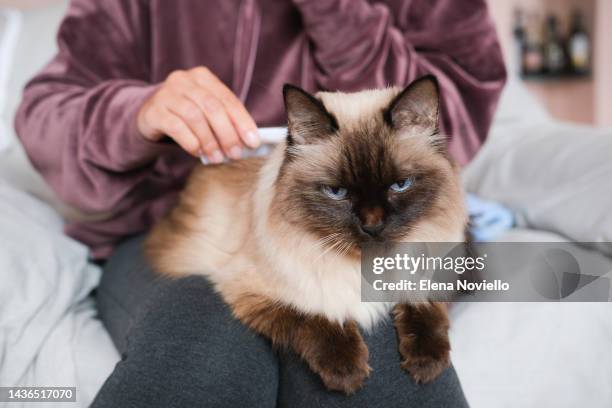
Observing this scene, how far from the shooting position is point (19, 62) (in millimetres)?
1800

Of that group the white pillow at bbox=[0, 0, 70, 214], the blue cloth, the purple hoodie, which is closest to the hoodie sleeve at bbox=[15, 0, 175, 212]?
the purple hoodie

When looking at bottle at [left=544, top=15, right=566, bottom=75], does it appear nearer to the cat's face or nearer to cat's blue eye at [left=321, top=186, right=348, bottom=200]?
the cat's face

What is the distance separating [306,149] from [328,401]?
46cm

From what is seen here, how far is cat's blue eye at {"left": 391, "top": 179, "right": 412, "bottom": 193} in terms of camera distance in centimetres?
85

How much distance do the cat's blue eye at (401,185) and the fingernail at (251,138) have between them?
1.00 ft

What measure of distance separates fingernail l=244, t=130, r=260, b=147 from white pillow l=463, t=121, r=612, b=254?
825 millimetres

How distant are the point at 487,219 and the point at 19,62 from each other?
5.80ft

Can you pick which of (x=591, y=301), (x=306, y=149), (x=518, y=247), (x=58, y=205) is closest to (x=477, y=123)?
(x=518, y=247)

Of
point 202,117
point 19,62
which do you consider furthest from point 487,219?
point 19,62

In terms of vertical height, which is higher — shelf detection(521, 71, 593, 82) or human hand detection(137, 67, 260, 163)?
human hand detection(137, 67, 260, 163)

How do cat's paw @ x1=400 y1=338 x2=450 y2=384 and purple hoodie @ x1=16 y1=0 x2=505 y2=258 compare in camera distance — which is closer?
cat's paw @ x1=400 y1=338 x2=450 y2=384

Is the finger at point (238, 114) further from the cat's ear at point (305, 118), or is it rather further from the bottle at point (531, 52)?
the bottle at point (531, 52)

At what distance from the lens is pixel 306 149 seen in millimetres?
900

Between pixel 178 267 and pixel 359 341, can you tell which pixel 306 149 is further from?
pixel 178 267
